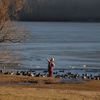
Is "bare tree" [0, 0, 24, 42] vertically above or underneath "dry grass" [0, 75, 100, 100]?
above

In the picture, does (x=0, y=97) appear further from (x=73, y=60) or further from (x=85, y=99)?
(x=73, y=60)

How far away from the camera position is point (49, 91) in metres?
26.8

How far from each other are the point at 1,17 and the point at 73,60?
32.0m

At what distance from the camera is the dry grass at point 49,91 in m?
22.9

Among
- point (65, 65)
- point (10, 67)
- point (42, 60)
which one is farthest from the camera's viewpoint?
point (42, 60)

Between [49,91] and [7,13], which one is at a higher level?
[7,13]

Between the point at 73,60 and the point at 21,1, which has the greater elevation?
the point at 21,1

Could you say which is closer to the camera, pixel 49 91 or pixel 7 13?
pixel 49 91

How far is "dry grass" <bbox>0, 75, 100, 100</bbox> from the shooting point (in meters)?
22.9

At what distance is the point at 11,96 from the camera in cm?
2272

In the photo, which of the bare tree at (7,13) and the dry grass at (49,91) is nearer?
the dry grass at (49,91)

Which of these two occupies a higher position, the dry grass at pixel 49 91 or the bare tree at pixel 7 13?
the bare tree at pixel 7 13

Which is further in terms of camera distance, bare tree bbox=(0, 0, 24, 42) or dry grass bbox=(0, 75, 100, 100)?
bare tree bbox=(0, 0, 24, 42)

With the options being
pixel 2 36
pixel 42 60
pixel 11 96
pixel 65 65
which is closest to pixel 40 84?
pixel 2 36
